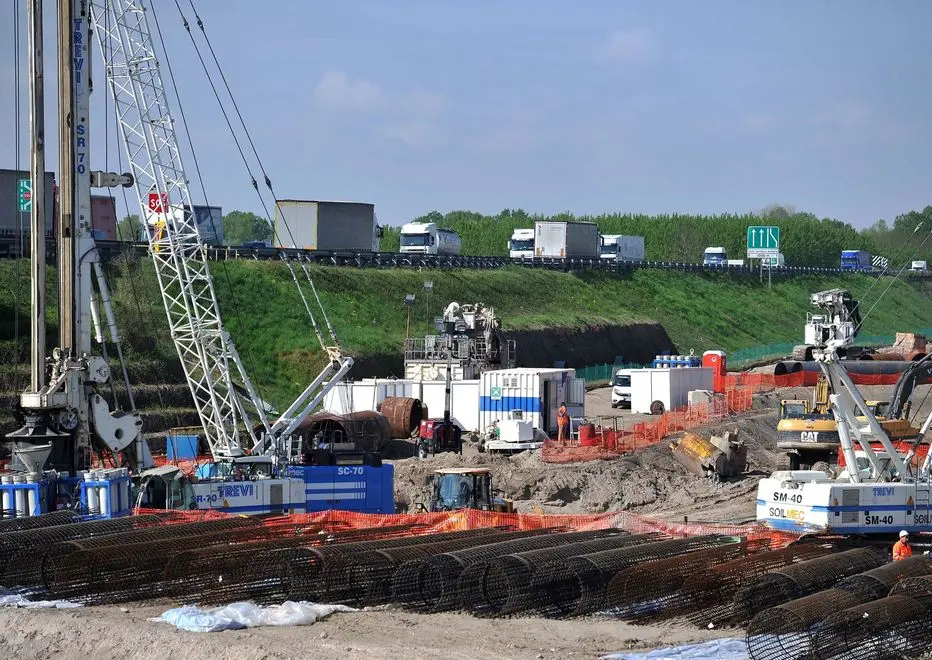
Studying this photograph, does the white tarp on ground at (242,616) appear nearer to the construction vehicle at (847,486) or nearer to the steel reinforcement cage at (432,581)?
the steel reinforcement cage at (432,581)

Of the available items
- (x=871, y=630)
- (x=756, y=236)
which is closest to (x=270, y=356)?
(x=871, y=630)

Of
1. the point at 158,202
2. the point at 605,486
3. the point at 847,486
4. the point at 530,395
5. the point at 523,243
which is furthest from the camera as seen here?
the point at 523,243

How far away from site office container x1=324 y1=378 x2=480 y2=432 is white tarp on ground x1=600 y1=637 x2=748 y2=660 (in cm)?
3393

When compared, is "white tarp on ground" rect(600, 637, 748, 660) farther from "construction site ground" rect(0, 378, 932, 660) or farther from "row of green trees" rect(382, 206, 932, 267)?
"row of green trees" rect(382, 206, 932, 267)

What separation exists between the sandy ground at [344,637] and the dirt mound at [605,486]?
1699 cm

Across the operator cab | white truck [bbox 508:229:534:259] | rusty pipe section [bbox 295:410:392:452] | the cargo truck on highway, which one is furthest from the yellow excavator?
white truck [bbox 508:229:534:259]

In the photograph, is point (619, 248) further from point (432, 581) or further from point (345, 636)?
point (345, 636)

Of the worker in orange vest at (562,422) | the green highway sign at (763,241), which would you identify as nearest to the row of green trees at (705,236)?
the green highway sign at (763,241)

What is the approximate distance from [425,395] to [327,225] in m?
29.4

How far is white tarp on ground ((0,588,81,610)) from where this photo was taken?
21.0m

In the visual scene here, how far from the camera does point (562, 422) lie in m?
47.6

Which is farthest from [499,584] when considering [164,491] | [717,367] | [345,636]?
[717,367]

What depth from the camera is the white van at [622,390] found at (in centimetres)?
6038

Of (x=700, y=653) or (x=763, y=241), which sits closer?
(x=700, y=653)
